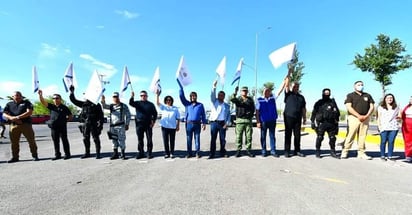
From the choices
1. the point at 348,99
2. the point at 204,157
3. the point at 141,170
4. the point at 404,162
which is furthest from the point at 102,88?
the point at 404,162

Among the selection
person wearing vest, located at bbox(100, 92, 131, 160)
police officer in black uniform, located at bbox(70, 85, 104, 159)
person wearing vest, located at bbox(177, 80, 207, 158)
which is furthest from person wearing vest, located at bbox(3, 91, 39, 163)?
person wearing vest, located at bbox(177, 80, 207, 158)

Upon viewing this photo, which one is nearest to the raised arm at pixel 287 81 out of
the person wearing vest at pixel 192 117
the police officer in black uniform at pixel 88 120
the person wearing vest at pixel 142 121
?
the person wearing vest at pixel 192 117

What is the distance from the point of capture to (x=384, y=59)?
14.8 metres

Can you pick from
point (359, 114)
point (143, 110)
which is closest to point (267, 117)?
point (359, 114)

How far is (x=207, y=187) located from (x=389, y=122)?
5.68m

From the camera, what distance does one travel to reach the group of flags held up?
283 inches

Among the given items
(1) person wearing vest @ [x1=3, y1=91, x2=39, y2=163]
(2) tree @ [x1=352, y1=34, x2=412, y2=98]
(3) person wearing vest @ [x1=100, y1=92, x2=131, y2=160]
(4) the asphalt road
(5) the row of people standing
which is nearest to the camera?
(4) the asphalt road

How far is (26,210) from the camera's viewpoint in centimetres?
331

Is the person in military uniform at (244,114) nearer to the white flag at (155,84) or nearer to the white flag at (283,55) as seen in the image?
the white flag at (283,55)

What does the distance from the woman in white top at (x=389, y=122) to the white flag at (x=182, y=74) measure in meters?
5.47

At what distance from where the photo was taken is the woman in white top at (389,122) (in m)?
6.95

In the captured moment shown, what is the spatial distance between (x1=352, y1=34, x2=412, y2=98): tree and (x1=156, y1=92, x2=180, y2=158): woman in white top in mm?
13378

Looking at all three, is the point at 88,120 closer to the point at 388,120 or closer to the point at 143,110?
the point at 143,110

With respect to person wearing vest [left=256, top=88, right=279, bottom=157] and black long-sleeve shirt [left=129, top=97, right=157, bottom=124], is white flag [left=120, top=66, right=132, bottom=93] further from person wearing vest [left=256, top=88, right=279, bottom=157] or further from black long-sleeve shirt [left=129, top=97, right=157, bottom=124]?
person wearing vest [left=256, top=88, right=279, bottom=157]
